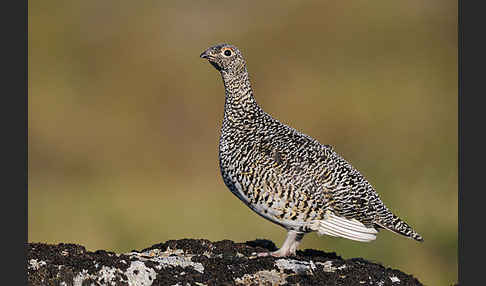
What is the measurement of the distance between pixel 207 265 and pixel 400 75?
621 inches

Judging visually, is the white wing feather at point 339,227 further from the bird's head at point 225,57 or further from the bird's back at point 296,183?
the bird's head at point 225,57

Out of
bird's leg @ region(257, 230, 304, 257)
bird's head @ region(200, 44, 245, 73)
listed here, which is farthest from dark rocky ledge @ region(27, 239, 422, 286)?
bird's head @ region(200, 44, 245, 73)

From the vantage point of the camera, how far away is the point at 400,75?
810 inches

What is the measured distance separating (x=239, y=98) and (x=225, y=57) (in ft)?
1.48

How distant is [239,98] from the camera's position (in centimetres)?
752

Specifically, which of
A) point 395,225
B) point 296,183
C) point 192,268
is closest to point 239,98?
point 296,183

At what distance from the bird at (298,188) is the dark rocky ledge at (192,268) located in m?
0.37

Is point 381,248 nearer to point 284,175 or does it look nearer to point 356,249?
point 356,249

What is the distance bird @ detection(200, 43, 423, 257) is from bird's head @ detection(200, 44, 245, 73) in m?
0.82

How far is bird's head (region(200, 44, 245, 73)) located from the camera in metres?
7.42

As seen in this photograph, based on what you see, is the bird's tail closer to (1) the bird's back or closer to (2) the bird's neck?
(1) the bird's back

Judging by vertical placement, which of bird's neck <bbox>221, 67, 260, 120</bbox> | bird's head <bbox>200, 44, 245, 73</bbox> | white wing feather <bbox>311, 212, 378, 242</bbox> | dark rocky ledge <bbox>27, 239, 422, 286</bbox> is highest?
bird's head <bbox>200, 44, 245, 73</bbox>

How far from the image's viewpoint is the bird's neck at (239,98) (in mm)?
7429

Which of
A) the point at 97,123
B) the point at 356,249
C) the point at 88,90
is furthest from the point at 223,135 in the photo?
the point at 88,90
